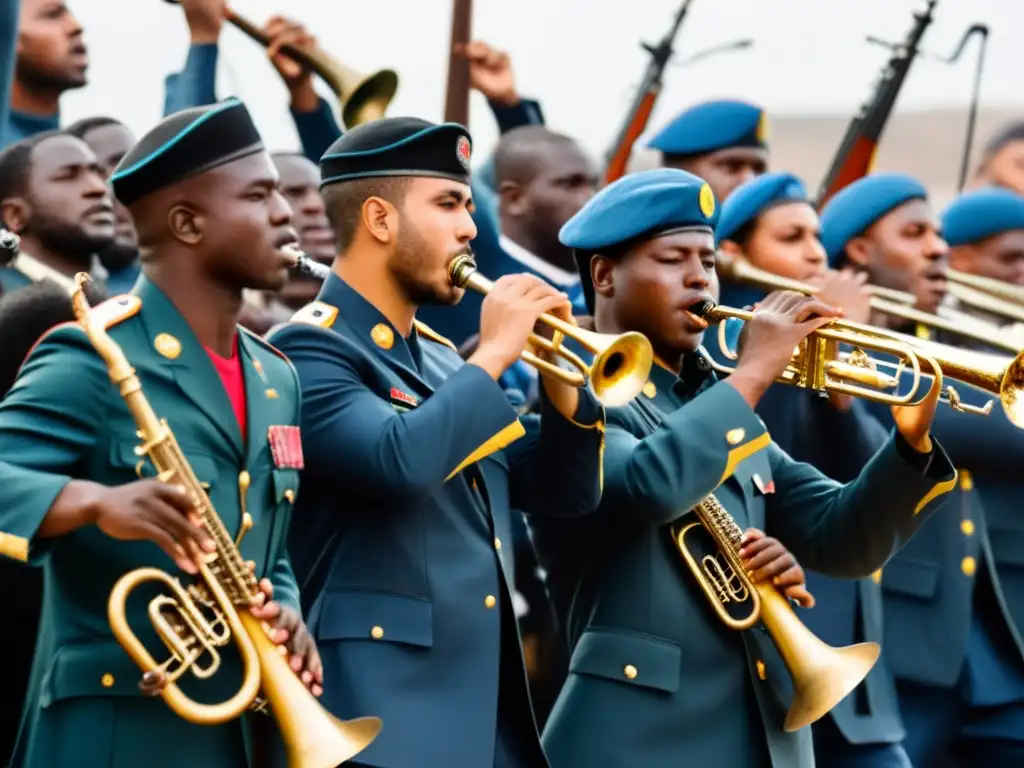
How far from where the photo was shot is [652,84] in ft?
34.7

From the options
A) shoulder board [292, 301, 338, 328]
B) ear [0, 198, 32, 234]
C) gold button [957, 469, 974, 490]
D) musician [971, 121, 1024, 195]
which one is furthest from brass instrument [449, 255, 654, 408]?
musician [971, 121, 1024, 195]

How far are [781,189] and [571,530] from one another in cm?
243

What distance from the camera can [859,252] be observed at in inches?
321

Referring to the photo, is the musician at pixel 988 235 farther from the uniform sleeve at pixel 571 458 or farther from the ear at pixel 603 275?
the uniform sleeve at pixel 571 458

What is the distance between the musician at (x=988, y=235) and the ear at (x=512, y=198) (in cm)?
166

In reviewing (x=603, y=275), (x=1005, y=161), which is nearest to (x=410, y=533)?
(x=603, y=275)

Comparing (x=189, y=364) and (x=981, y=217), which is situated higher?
(x=189, y=364)

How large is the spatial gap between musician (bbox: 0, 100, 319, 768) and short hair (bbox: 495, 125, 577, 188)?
14.0ft

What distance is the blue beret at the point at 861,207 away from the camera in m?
8.13

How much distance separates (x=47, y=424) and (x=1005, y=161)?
7.17 meters

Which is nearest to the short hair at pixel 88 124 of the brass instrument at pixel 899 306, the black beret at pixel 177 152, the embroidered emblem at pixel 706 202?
the brass instrument at pixel 899 306

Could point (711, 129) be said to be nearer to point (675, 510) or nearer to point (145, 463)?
point (675, 510)

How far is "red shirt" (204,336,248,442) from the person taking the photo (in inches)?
179

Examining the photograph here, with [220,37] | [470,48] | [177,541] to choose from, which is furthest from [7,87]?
[177,541]
